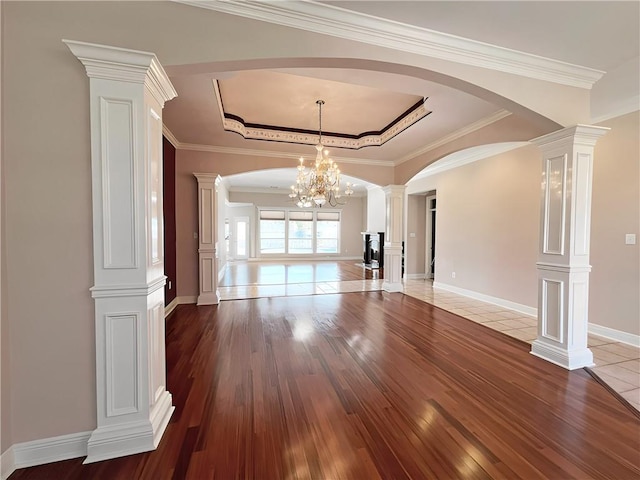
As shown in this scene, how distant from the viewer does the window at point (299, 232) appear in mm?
11797

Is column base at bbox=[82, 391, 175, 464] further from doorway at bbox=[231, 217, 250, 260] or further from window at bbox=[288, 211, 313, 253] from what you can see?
window at bbox=[288, 211, 313, 253]

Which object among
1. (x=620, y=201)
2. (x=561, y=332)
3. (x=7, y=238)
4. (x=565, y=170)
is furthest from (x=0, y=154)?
(x=620, y=201)

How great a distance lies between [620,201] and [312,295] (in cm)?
476

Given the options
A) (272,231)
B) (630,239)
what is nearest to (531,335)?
(630,239)

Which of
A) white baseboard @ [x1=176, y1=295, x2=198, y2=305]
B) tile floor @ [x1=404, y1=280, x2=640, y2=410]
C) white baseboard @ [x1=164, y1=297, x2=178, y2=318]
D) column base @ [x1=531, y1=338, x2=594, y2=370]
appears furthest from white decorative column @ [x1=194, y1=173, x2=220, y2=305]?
column base @ [x1=531, y1=338, x2=594, y2=370]

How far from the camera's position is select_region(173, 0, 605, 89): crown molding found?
70.6 inches

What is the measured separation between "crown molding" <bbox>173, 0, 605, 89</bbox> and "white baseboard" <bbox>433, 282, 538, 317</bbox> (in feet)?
11.1

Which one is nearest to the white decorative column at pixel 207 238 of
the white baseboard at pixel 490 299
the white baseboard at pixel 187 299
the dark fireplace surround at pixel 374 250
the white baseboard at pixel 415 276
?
the white baseboard at pixel 187 299

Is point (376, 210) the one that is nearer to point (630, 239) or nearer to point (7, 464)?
point (630, 239)

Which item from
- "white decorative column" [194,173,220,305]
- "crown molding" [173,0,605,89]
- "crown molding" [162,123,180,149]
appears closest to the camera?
"crown molding" [173,0,605,89]

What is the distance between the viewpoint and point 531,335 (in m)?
3.51

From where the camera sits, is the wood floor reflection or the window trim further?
the window trim

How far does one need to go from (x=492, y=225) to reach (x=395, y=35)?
4229 millimetres

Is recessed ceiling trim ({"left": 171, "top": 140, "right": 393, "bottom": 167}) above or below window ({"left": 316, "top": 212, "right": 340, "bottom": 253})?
above
